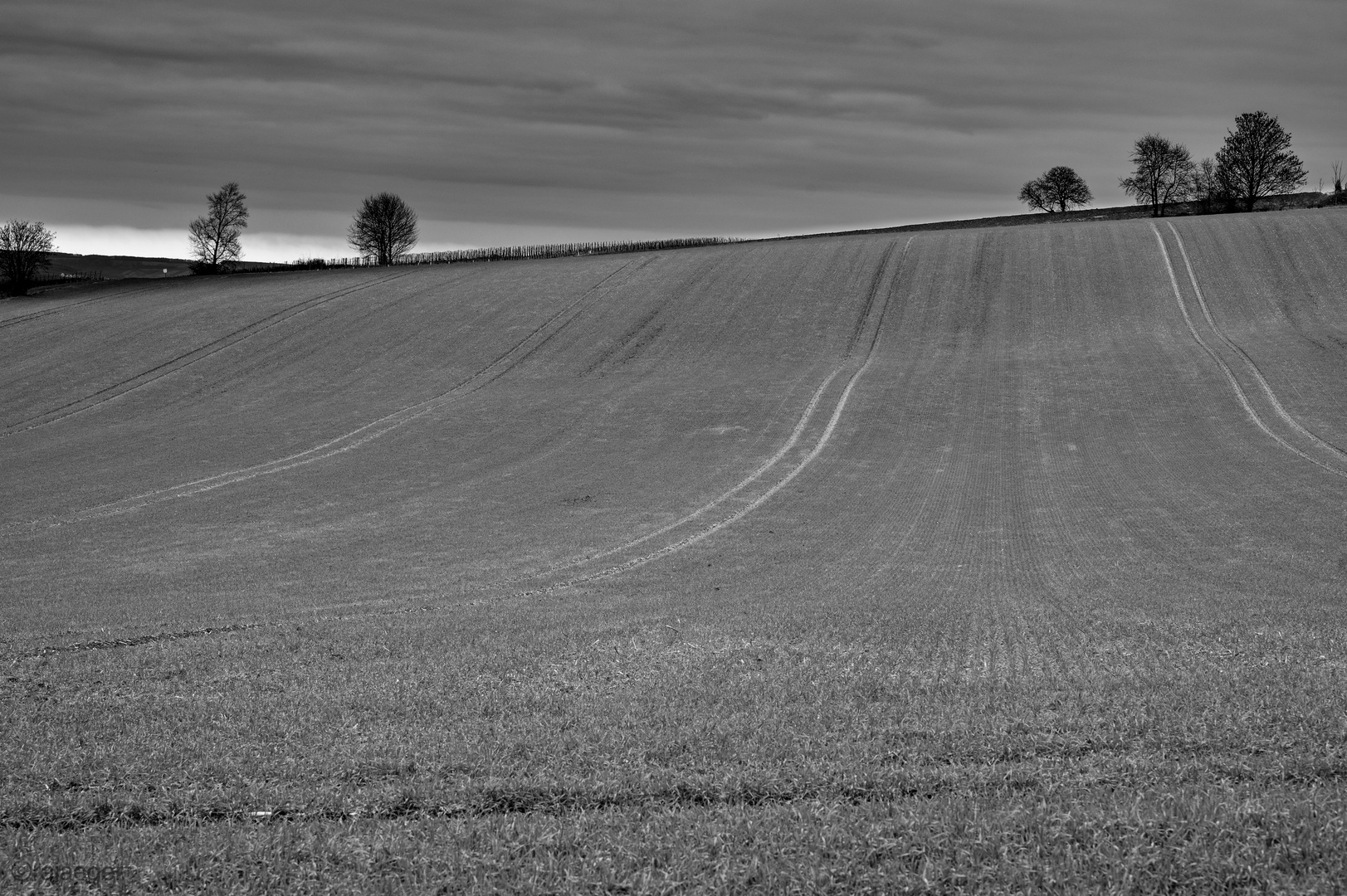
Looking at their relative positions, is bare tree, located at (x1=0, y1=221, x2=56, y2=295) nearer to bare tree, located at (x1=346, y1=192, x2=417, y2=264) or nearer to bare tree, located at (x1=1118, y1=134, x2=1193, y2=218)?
bare tree, located at (x1=346, y1=192, x2=417, y2=264)

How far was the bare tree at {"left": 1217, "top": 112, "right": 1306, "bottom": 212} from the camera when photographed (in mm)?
107688

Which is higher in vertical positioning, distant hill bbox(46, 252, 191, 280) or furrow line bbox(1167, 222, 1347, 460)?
distant hill bbox(46, 252, 191, 280)

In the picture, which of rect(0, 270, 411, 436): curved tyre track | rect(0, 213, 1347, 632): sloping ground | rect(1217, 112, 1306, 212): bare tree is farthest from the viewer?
rect(1217, 112, 1306, 212): bare tree

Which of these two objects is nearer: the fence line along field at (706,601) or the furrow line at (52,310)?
the fence line along field at (706,601)

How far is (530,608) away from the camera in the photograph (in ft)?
62.7

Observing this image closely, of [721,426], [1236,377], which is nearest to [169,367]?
[721,426]

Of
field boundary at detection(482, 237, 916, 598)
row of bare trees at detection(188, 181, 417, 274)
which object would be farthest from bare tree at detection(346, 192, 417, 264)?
field boundary at detection(482, 237, 916, 598)

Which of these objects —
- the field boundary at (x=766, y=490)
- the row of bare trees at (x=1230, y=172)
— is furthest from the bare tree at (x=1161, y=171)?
the field boundary at (x=766, y=490)

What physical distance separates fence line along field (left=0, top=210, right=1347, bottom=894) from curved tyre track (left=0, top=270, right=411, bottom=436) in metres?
0.47

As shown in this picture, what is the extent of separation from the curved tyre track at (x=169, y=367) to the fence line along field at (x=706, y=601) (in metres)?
0.47

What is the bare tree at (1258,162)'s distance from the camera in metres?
108

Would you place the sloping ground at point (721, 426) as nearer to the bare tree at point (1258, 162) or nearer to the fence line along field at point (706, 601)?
the fence line along field at point (706, 601)

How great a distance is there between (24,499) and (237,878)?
102ft

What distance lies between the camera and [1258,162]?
109m
